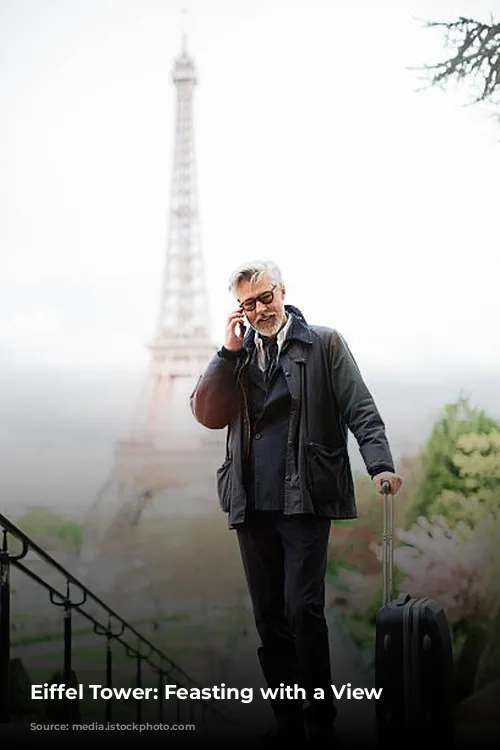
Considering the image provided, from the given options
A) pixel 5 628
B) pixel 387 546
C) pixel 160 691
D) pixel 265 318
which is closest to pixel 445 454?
pixel 387 546

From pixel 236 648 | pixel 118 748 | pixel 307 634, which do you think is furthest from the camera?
pixel 236 648

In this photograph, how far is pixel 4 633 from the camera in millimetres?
3779

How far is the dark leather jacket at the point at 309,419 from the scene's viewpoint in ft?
11.0

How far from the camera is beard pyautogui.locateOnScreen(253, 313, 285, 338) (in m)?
3.45

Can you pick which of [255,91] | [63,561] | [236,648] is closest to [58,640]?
[63,561]

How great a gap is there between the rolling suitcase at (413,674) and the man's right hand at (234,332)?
0.57 m

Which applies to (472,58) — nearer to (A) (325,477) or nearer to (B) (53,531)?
(A) (325,477)

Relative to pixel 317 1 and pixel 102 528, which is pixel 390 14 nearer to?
pixel 317 1

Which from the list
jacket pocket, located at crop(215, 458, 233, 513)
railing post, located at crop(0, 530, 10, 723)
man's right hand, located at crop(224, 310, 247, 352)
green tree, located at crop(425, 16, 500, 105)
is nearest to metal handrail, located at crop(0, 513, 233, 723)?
railing post, located at crop(0, 530, 10, 723)

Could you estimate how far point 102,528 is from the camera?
3.92 m

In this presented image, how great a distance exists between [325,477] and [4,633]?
1.17m

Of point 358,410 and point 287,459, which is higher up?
point 358,410

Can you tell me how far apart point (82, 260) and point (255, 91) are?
0.81 m

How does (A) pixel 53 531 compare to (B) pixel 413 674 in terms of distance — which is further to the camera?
(A) pixel 53 531
